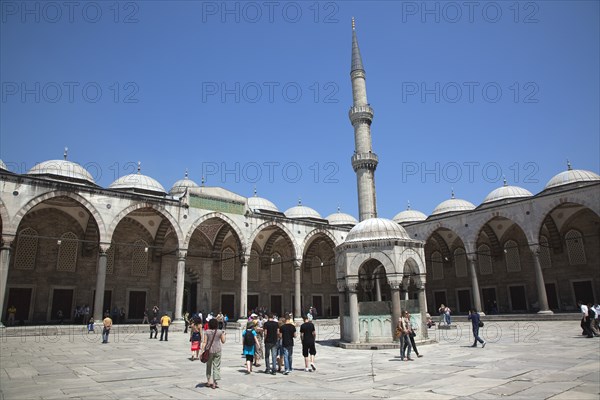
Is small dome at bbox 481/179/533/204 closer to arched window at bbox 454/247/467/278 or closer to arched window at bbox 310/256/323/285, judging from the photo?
arched window at bbox 454/247/467/278

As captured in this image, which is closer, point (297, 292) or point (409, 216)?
point (297, 292)

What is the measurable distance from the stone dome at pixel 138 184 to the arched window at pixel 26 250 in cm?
543

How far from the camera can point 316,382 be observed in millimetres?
6562

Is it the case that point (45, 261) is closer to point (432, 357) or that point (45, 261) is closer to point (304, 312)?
point (304, 312)

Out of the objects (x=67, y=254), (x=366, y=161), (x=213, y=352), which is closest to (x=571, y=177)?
(x=366, y=161)

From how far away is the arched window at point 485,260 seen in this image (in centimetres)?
2638

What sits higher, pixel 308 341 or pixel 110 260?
pixel 110 260

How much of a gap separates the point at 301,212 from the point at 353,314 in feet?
70.0

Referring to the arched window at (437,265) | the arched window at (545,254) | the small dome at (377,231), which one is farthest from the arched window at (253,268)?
the arched window at (545,254)

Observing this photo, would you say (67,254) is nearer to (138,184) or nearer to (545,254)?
(138,184)

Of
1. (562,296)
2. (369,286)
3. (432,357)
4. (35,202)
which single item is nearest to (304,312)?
(369,286)

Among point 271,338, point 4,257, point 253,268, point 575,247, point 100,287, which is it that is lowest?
point 271,338

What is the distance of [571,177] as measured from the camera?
2500cm

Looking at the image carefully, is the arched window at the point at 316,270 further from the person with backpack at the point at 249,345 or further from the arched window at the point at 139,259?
the person with backpack at the point at 249,345
